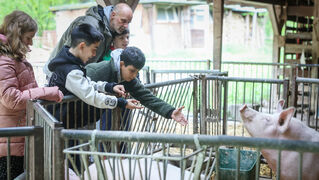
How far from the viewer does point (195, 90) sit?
5.32 metres

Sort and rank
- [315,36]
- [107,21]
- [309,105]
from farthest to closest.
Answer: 1. [315,36]
2. [309,105]
3. [107,21]

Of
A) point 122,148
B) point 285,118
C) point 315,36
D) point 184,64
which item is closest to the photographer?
point 285,118

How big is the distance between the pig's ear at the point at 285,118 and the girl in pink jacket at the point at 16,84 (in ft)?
5.24

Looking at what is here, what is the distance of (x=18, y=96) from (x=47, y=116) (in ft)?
2.01

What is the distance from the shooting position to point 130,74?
3.56 metres

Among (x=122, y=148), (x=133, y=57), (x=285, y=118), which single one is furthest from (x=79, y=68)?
(x=285, y=118)

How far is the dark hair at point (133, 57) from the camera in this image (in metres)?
3.45

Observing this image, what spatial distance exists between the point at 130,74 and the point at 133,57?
179mm

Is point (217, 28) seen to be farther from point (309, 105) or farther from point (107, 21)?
point (107, 21)

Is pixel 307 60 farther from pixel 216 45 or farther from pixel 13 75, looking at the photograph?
pixel 13 75

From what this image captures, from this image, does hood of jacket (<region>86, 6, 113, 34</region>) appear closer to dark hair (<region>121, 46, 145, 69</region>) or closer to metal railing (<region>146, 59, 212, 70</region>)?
dark hair (<region>121, 46, 145, 69</region>)

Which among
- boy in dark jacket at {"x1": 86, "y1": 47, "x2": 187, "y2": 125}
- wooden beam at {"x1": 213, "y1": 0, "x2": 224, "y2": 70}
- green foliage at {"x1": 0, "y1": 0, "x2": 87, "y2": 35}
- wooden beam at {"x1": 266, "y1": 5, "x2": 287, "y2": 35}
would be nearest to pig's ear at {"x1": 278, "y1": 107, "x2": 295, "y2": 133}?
boy in dark jacket at {"x1": 86, "y1": 47, "x2": 187, "y2": 125}

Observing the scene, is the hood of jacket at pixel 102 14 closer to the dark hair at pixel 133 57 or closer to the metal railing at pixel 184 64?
the dark hair at pixel 133 57

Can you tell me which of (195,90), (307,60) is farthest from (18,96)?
(307,60)
